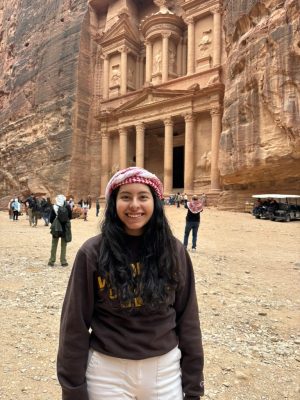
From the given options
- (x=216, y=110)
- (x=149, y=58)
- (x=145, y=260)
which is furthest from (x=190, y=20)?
(x=145, y=260)

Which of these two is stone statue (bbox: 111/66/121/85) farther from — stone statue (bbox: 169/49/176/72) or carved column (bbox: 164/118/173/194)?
carved column (bbox: 164/118/173/194)

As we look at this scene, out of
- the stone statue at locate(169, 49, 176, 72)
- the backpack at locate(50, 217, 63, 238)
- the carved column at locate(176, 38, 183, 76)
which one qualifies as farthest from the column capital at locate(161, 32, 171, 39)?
the backpack at locate(50, 217, 63, 238)

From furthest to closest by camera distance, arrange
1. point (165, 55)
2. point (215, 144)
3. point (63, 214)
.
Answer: point (165, 55), point (215, 144), point (63, 214)

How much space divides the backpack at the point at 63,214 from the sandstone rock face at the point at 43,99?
26.2 metres

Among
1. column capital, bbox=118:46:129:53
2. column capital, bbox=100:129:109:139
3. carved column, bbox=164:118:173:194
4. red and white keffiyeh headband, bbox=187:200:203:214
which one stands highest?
column capital, bbox=118:46:129:53

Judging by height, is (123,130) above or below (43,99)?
below

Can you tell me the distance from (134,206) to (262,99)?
19470mm

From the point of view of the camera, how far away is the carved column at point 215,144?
1084 inches

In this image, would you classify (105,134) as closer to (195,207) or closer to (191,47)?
(191,47)

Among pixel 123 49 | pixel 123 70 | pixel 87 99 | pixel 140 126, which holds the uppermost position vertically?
pixel 123 49

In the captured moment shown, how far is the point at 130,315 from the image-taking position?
1.54 meters

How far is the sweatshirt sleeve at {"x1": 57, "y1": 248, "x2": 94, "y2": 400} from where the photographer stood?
1.48 metres

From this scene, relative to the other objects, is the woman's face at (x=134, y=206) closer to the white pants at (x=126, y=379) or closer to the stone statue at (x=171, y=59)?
the white pants at (x=126, y=379)

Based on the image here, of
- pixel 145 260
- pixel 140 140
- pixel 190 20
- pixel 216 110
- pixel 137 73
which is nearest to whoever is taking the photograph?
pixel 145 260
